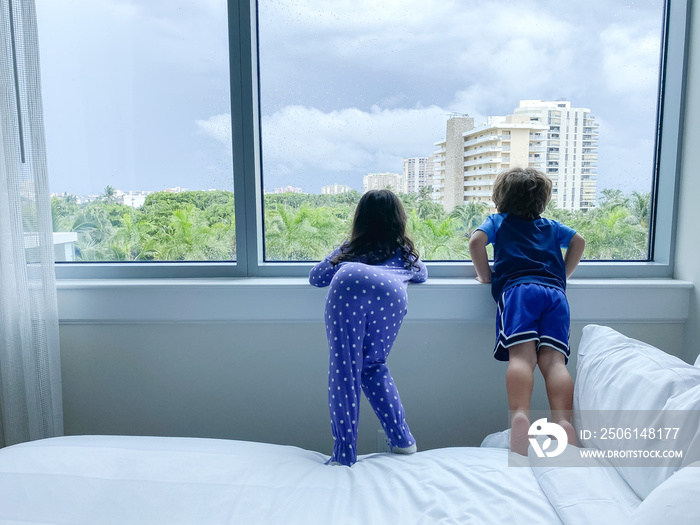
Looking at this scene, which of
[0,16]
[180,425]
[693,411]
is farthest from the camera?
[180,425]

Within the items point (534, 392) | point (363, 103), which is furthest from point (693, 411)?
point (363, 103)

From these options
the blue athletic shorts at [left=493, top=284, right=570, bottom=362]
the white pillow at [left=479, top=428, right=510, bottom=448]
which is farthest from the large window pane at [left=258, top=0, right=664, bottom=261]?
the white pillow at [left=479, top=428, right=510, bottom=448]

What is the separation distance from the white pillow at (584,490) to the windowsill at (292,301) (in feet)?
2.32

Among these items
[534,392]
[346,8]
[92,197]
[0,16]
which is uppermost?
[346,8]

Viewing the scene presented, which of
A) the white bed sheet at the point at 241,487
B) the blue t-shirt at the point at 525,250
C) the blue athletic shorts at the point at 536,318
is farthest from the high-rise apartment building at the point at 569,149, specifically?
the white bed sheet at the point at 241,487

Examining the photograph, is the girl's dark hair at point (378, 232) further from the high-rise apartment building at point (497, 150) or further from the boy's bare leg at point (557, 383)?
the boy's bare leg at point (557, 383)

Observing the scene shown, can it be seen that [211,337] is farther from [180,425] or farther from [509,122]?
[509,122]

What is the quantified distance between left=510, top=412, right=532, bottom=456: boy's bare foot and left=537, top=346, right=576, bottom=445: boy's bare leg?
0.08 meters

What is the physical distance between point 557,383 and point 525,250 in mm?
439

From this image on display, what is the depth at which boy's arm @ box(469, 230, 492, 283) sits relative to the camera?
168 cm

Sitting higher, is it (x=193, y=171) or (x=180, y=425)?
(x=193, y=171)

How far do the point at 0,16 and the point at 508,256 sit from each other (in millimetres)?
1788

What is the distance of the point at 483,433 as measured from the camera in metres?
1.80

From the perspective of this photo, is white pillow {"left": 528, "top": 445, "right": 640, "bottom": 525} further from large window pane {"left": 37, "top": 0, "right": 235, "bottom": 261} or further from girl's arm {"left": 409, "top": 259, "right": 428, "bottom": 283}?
large window pane {"left": 37, "top": 0, "right": 235, "bottom": 261}
